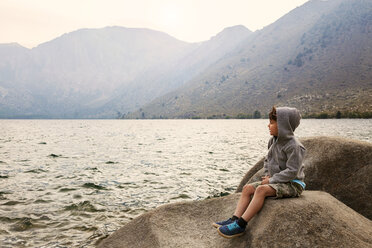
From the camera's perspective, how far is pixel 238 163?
67.9ft

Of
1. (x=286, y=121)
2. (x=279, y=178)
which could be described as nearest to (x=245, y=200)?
(x=279, y=178)

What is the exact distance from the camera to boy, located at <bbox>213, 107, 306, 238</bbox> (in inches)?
196

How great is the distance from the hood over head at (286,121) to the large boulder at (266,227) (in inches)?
51.5

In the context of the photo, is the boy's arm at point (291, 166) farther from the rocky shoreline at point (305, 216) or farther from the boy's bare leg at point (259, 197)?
the rocky shoreline at point (305, 216)

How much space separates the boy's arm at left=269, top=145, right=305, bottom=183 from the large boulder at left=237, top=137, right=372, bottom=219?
9.73 feet

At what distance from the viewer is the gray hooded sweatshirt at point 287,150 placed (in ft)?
16.6

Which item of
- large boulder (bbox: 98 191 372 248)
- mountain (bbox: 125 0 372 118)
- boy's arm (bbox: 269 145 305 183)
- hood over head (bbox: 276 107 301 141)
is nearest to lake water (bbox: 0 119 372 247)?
large boulder (bbox: 98 191 372 248)

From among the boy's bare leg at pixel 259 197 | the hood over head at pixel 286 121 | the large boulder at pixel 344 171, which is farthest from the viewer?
the large boulder at pixel 344 171

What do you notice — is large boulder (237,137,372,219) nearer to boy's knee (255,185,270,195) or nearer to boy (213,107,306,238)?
boy (213,107,306,238)

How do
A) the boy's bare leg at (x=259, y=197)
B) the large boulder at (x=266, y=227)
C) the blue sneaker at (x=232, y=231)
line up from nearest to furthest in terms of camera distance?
1. the large boulder at (x=266, y=227)
2. the blue sneaker at (x=232, y=231)
3. the boy's bare leg at (x=259, y=197)

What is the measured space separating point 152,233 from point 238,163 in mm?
15996

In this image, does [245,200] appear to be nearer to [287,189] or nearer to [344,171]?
[287,189]

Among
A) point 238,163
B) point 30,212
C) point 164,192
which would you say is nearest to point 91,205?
point 30,212

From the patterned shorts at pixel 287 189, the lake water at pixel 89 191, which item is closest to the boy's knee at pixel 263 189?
the patterned shorts at pixel 287 189
